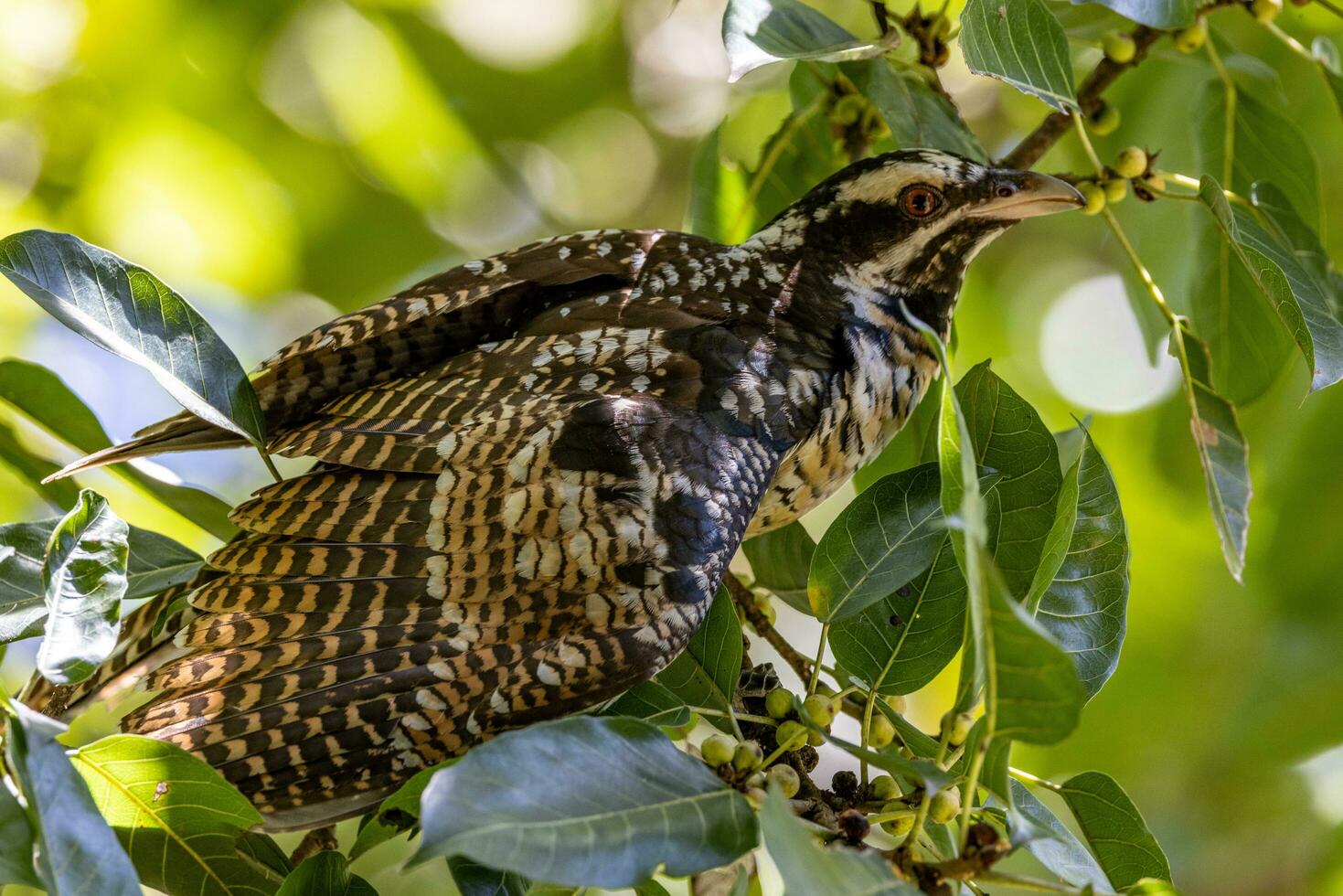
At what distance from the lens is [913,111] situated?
1.78 metres

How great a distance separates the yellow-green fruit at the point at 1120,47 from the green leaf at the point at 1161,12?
0.74 feet

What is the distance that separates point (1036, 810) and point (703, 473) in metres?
0.53

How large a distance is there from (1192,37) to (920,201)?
1.63ft

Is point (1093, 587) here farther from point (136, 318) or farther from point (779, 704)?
point (136, 318)

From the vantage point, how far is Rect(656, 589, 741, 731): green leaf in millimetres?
1410

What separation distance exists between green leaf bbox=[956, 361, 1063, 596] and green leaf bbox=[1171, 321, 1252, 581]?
9.0 inches

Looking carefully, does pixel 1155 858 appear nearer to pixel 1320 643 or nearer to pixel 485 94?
pixel 1320 643

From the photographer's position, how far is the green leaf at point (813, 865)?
0.92 meters

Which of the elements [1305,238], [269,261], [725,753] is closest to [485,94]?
[269,261]

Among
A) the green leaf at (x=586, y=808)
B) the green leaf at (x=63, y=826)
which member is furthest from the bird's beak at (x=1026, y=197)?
the green leaf at (x=63, y=826)

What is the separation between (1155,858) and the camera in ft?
4.51

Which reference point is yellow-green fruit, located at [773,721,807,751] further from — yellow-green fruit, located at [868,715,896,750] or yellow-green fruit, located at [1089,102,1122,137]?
yellow-green fruit, located at [1089,102,1122,137]

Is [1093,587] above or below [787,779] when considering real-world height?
above

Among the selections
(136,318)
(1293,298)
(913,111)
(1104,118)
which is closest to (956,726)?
(1293,298)
